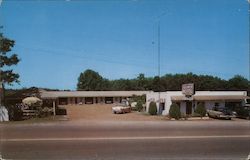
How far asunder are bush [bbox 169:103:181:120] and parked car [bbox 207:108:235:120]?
43.6 inches

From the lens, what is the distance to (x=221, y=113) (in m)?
13.5

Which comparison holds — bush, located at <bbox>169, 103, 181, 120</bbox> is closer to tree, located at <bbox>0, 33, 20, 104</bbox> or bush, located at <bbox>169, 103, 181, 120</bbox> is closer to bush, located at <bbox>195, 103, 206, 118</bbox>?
bush, located at <bbox>195, 103, 206, 118</bbox>

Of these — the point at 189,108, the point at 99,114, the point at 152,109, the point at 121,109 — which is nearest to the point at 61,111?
the point at 99,114

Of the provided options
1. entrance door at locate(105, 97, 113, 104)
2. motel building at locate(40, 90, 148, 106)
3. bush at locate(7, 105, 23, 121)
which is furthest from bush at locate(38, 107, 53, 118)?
entrance door at locate(105, 97, 113, 104)

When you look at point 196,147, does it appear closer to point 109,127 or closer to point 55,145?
point 109,127

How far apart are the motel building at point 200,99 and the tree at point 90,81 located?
2.69 meters

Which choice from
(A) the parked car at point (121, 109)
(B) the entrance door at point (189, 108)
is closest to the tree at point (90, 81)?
(A) the parked car at point (121, 109)

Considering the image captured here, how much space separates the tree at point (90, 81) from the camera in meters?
10.9

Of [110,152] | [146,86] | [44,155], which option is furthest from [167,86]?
[44,155]

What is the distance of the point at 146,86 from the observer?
47.1 ft

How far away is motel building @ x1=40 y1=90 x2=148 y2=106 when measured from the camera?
1101cm

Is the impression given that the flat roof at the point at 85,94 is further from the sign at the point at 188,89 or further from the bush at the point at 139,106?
the sign at the point at 188,89

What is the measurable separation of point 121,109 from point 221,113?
3.98 meters

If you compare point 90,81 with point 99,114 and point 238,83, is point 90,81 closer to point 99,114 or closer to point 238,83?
point 99,114
